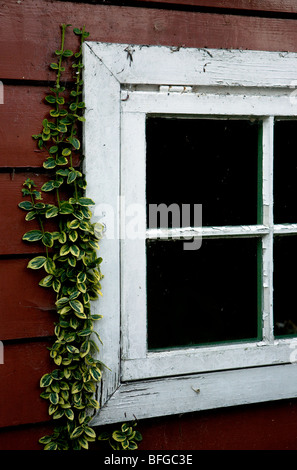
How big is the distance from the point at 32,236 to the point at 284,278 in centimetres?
220

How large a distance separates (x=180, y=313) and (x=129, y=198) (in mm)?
1950

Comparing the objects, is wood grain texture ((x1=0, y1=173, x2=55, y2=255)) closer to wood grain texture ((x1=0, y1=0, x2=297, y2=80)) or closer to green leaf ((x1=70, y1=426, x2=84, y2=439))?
wood grain texture ((x1=0, y1=0, x2=297, y2=80))

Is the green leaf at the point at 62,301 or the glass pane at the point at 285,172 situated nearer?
the green leaf at the point at 62,301

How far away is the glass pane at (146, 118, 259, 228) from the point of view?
1921 millimetres

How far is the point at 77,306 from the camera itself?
57.3 inches

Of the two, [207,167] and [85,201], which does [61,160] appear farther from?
[207,167]

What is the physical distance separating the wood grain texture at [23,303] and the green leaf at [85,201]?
26 cm

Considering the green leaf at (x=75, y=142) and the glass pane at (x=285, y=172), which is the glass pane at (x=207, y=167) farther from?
the green leaf at (x=75, y=142)

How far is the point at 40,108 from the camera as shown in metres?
1.46

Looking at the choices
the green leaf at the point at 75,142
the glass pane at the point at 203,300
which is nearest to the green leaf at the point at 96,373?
the green leaf at the point at 75,142

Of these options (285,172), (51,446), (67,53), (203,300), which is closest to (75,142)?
(67,53)

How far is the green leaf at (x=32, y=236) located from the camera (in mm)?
1451

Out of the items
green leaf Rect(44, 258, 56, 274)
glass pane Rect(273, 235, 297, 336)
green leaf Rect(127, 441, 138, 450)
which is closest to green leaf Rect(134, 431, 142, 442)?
green leaf Rect(127, 441, 138, 450)

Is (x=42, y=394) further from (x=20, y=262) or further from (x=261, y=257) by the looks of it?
(x=261, y=257)
